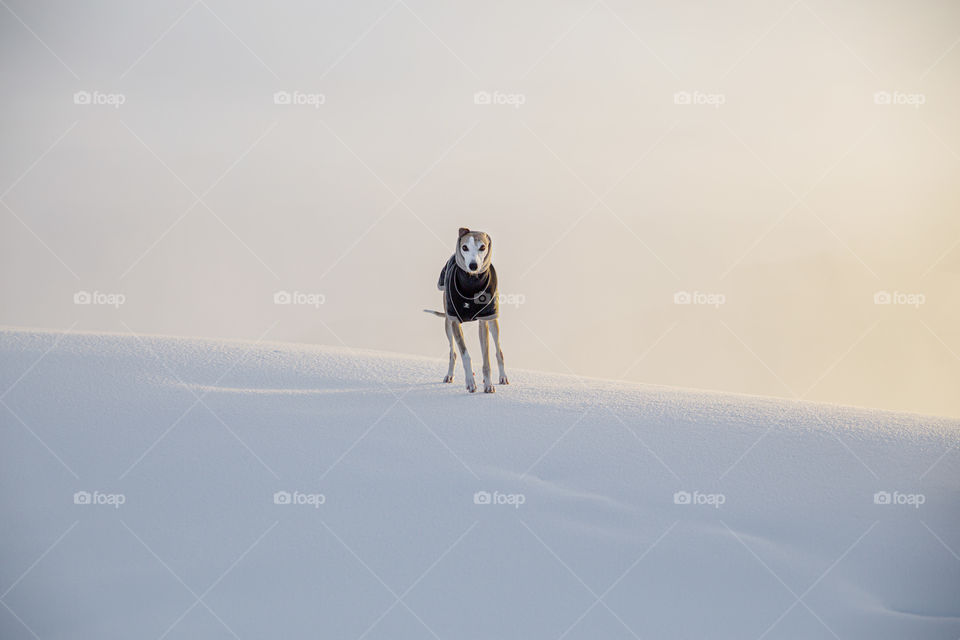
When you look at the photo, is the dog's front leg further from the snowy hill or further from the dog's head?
the dog's head

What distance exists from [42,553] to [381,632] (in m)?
2.42

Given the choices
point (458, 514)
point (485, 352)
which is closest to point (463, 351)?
point (485, 352)

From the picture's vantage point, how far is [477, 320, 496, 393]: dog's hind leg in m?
7.48

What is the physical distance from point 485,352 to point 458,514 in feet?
7.96

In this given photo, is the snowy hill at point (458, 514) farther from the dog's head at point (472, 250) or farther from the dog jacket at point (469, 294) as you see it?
the dog's head at point (472, 250)

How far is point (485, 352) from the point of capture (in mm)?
7672

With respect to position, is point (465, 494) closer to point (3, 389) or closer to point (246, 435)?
point (246, 435)

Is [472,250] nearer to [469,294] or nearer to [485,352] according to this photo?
[469,294]

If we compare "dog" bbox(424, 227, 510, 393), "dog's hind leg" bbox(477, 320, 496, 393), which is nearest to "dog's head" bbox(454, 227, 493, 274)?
"dog" bbox(424, 227, 510, 393)

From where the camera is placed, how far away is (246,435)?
21.4 feet

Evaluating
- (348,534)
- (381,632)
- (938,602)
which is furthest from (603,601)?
(938,602)

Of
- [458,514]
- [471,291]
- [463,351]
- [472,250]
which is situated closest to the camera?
[458,514]

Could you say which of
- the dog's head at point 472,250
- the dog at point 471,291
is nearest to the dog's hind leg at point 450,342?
the dog at point 471,291

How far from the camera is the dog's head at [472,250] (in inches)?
274
